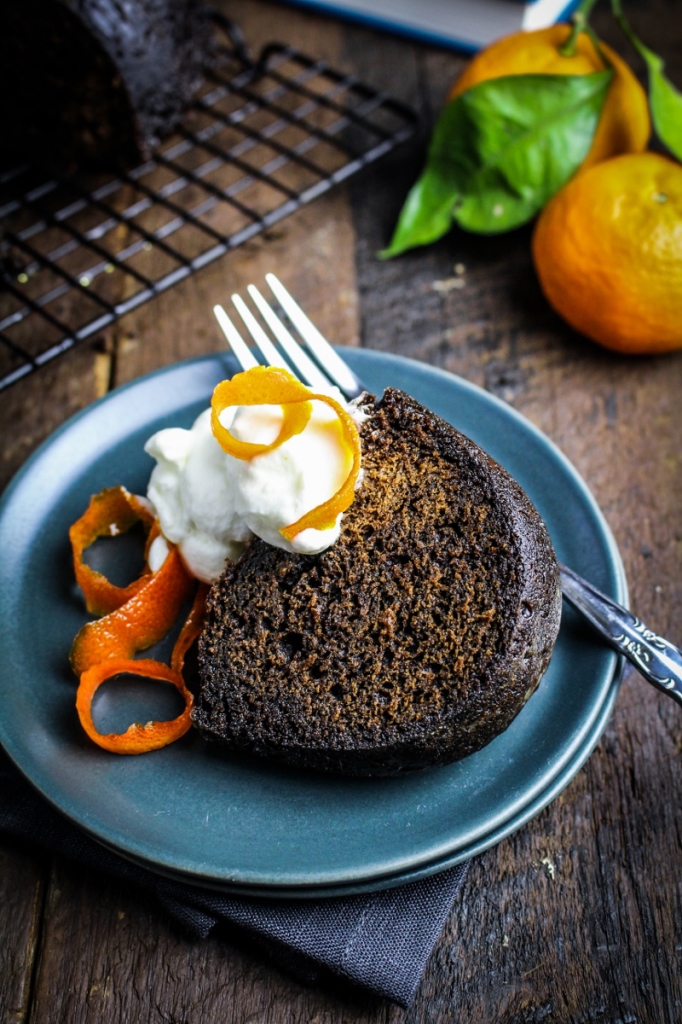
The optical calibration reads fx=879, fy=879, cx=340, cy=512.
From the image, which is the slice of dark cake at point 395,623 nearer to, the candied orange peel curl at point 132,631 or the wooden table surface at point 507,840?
the candied orange peel curl at point 132,631

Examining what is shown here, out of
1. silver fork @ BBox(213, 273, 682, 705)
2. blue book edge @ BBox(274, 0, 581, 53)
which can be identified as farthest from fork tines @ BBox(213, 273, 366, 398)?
blue book edge @ BBox(274, 0, 581, 53)

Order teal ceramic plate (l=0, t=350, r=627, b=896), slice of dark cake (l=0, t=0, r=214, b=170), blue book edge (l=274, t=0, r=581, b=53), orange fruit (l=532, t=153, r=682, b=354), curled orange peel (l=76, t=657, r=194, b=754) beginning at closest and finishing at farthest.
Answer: teal ceramic plate (l=0, t=350, r=627, b=896), curled orange peel (l=76, t=657, r=194, b=754), orange fruit (l=532, t=153, r=682, b=354), slice of dark cake (l=0, t=0, r=214, b=170), blue book edge (l=274, t=0, r=581, b=53)

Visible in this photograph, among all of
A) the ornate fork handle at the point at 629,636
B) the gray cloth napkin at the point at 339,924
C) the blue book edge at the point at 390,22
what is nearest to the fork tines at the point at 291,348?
the ornate fork handle at the point at 629,636

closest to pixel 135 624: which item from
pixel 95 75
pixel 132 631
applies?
pixel 132 631

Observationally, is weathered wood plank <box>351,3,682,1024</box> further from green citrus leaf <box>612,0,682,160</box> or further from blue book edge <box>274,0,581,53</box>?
blue book edge <box>274,0,581,53</box>

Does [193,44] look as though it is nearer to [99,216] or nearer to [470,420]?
[99,216]

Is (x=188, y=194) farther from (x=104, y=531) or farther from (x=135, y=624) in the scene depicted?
(x=135, y=624)
